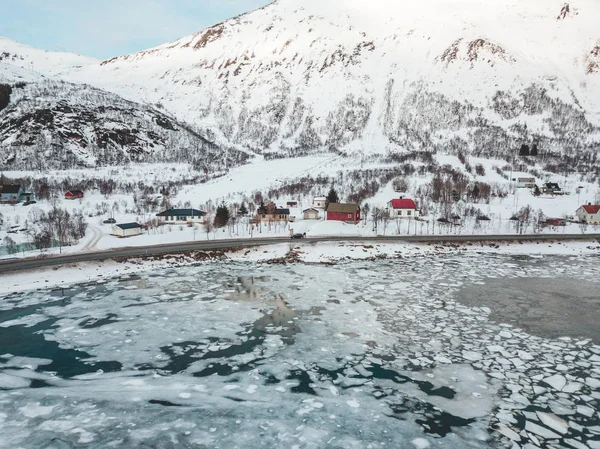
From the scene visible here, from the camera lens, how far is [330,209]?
7494 cm

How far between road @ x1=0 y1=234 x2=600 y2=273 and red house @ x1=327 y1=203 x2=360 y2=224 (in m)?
11.9

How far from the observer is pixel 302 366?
70.9 ft

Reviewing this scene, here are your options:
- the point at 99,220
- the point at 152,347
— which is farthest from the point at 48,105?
the point at 152,347

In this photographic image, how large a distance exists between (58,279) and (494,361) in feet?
134

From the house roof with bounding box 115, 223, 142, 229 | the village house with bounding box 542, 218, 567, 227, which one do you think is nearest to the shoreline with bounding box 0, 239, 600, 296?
the village house with bounding box 542, 218, 567, 227

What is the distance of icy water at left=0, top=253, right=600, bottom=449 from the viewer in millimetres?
16031

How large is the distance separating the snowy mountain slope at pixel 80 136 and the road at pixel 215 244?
9891 cm

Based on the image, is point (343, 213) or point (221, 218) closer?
point (221, 218)

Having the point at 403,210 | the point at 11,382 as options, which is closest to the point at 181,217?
the point at 403,210

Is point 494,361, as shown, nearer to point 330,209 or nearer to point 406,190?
point 330,209

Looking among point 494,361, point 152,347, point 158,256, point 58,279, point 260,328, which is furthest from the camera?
point 158,256

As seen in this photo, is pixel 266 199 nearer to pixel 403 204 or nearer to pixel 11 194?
pixel 403 204

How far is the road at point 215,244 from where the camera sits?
4438 centimetres

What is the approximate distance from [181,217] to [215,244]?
20867 mm
